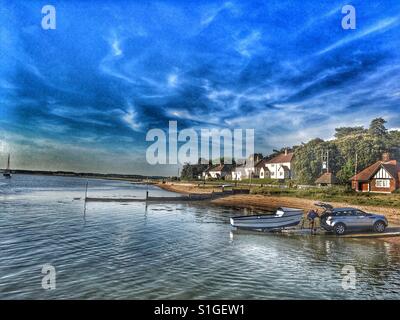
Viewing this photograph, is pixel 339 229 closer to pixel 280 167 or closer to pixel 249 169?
pixel 280 167

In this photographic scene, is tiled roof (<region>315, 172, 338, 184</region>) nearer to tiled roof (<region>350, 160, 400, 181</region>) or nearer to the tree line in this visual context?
the tree line

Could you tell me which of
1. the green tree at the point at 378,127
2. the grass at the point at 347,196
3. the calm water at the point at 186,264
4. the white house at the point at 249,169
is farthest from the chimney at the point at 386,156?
the white house at the point at 249,169

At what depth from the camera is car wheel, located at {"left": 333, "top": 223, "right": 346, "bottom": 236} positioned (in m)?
26.1

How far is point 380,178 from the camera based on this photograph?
5650cm

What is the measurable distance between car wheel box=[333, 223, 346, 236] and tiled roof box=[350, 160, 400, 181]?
117ft

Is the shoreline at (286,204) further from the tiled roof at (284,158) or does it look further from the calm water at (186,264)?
the tiled roof at (284,158)

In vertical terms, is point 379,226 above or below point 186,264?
above

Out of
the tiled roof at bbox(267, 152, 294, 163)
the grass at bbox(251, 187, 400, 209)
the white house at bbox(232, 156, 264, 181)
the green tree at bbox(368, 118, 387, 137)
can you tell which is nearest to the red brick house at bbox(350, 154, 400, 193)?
the grass at bbox(251, 187, 400, 209)

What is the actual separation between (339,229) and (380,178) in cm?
3712

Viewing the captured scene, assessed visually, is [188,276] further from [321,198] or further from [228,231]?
[321,198]
